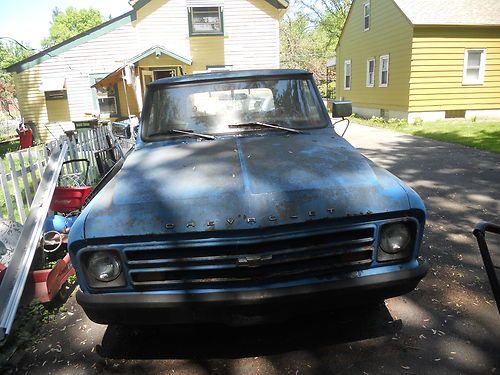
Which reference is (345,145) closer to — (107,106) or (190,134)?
(190,134)

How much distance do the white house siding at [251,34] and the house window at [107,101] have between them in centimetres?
492

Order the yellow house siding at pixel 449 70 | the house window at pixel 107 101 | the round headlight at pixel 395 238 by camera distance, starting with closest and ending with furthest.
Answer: the round headlight at pixel 395 238 < the yellow house siding at pixel 449 70 < the house window at pixel 107 101

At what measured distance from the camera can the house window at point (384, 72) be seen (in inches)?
690

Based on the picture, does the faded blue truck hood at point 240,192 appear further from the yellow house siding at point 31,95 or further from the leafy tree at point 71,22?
the leafy tree at point 71,22

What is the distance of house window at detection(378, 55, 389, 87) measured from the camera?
57.5 feet

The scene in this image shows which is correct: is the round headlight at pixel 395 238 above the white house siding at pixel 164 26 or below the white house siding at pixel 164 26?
below

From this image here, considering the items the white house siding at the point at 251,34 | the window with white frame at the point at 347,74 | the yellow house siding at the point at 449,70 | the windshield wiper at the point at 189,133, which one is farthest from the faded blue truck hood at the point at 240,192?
the window with white frame at the point at 347,74

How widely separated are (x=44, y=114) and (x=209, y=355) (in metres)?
16.1

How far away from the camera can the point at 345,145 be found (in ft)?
10.5

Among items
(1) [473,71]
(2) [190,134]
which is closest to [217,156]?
(2) [190,134]

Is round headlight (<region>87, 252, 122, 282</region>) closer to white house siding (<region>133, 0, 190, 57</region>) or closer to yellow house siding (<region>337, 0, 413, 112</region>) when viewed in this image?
white house siding (<region>133, 0, 190, 57</region>)

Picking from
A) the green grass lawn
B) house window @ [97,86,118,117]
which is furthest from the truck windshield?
house window @ [97,86,118,117]

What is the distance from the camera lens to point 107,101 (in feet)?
53.3

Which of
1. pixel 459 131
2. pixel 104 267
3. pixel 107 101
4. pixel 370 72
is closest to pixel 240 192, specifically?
pixel 104 267
